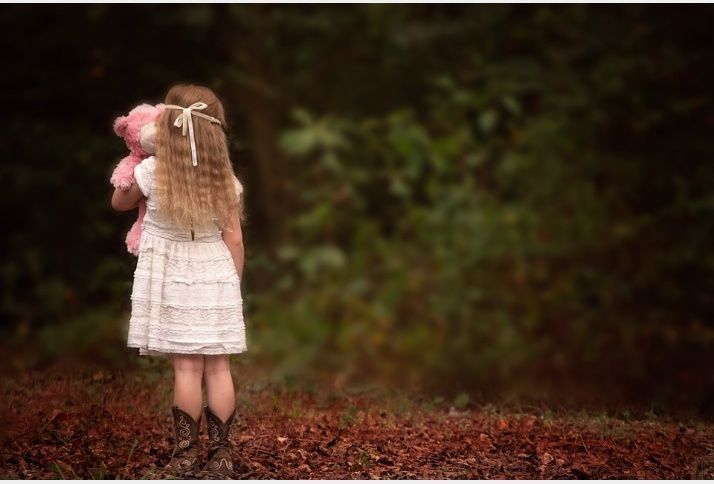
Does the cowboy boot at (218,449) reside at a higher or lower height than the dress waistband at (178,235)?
lower

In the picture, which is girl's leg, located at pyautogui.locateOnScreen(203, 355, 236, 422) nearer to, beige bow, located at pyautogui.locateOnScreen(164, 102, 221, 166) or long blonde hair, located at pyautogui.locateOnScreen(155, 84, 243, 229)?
long blonde hair, located at pyautogui.locateOnScreen(155, 84, 243, 229)

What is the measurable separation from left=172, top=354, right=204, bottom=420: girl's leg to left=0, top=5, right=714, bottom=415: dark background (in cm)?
502

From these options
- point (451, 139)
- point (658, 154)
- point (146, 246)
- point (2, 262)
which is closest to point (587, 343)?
point (658, 154)

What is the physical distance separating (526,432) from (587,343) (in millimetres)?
6470

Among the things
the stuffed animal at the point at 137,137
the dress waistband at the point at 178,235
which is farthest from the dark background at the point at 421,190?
the dress waistband at the point at 178,235

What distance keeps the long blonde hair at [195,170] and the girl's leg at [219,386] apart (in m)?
0.65

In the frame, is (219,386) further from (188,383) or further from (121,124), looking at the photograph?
(121,124)

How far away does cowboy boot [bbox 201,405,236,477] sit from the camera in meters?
4.27

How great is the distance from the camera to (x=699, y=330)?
10914 millimetres

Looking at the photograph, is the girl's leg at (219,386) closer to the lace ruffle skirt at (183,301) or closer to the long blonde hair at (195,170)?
the lace ruffle skirt at (183,301)

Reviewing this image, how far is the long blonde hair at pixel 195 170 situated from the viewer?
4.27 m

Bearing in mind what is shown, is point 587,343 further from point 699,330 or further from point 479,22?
point 479,22

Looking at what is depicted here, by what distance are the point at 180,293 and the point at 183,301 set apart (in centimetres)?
4

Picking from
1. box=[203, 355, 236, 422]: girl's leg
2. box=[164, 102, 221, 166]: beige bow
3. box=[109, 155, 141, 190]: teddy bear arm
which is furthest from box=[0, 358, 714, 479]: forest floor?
box=[164, 102, 221, 166]: beige bow
